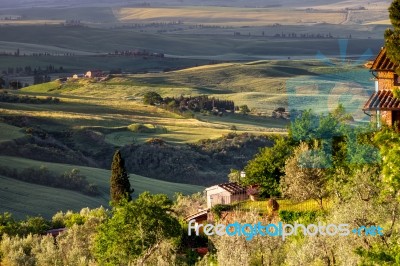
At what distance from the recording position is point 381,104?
26156 mm

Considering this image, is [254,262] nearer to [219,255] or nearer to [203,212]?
[219,255]

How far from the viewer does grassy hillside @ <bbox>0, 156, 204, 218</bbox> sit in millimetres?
44688

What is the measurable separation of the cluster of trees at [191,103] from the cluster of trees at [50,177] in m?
35.1

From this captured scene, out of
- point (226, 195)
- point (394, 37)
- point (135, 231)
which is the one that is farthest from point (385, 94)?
point (135, 231)

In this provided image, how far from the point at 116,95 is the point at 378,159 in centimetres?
7948

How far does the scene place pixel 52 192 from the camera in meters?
48.4

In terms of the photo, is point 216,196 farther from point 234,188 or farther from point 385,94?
point 385,94

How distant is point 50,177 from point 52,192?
115 inches

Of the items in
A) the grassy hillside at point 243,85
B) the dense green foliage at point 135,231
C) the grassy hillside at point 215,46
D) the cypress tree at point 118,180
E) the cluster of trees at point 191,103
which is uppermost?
the dense green foliage at point 135,231

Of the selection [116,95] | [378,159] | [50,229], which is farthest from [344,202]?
[116,95]

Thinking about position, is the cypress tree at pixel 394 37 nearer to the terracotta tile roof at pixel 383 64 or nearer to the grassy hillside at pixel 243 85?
the terracotta tile roof at pixel 383 64

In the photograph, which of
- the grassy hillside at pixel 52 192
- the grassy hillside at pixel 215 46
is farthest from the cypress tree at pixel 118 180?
the grassy hillside at pixel 215 46

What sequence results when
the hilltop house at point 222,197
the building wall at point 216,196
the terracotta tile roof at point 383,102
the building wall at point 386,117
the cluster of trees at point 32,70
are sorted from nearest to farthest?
the terracotta tile roof at point 383,102
the building wall at point 386,117
the hilltop house at point 222,197
the building wall at point 216,196
the cluster of trees at point 32,70

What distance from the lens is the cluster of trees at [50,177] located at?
50.2 meters
